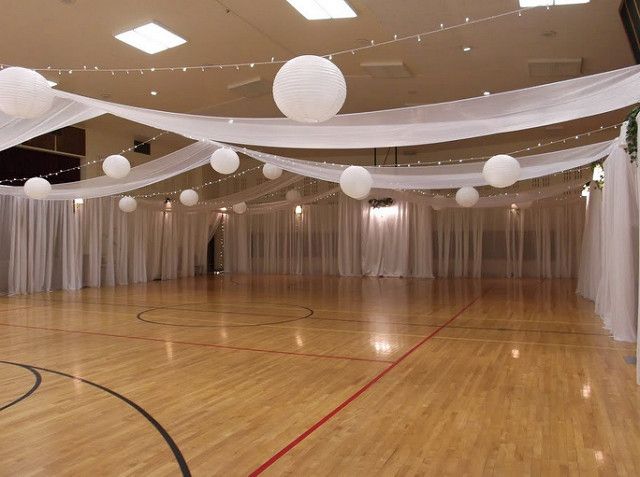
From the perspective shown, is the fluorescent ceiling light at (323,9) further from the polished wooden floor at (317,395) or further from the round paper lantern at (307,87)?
the polished wooden floor at (317,395)

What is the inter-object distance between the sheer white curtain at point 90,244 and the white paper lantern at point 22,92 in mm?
8122

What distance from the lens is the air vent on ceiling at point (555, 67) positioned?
8.14m

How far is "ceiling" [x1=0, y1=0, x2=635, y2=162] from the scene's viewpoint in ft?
21.9

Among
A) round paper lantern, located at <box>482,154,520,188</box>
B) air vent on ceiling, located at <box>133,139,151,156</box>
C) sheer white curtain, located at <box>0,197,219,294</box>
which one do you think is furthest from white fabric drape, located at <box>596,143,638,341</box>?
air vent on ceiling, located at <box>133,139,151,156</box>

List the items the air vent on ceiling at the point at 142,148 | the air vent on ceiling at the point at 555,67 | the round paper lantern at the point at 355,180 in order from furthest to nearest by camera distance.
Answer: the air vent on ceiling at the point at 142,148 < the air vent on ceiling at the point at 555,67 < the round paper lantern at the point at 355,180

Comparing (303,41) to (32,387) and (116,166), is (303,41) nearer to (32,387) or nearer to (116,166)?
(116,166)

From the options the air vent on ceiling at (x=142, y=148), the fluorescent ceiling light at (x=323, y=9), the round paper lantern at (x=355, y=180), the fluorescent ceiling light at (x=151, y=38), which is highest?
the fluorescent ceiling light at (x=151, y=38)

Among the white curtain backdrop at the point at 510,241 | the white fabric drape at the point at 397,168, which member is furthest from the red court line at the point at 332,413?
the white curtain backdrop at the point at 510,241

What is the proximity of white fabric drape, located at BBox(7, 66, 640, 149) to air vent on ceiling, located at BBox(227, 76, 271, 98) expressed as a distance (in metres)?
3.51

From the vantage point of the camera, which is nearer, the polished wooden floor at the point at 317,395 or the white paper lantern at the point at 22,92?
the polished wooden floor at the point at 317,395

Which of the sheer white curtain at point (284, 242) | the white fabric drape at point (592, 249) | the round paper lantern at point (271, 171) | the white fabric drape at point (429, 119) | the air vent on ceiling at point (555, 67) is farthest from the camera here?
the sheer white curtain at point (284, 242)

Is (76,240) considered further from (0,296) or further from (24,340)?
(24,340)

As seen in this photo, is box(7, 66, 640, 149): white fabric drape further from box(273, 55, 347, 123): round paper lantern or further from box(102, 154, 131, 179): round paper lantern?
box(102, 154, 131, 179): round paper lantern

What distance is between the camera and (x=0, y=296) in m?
10.9
